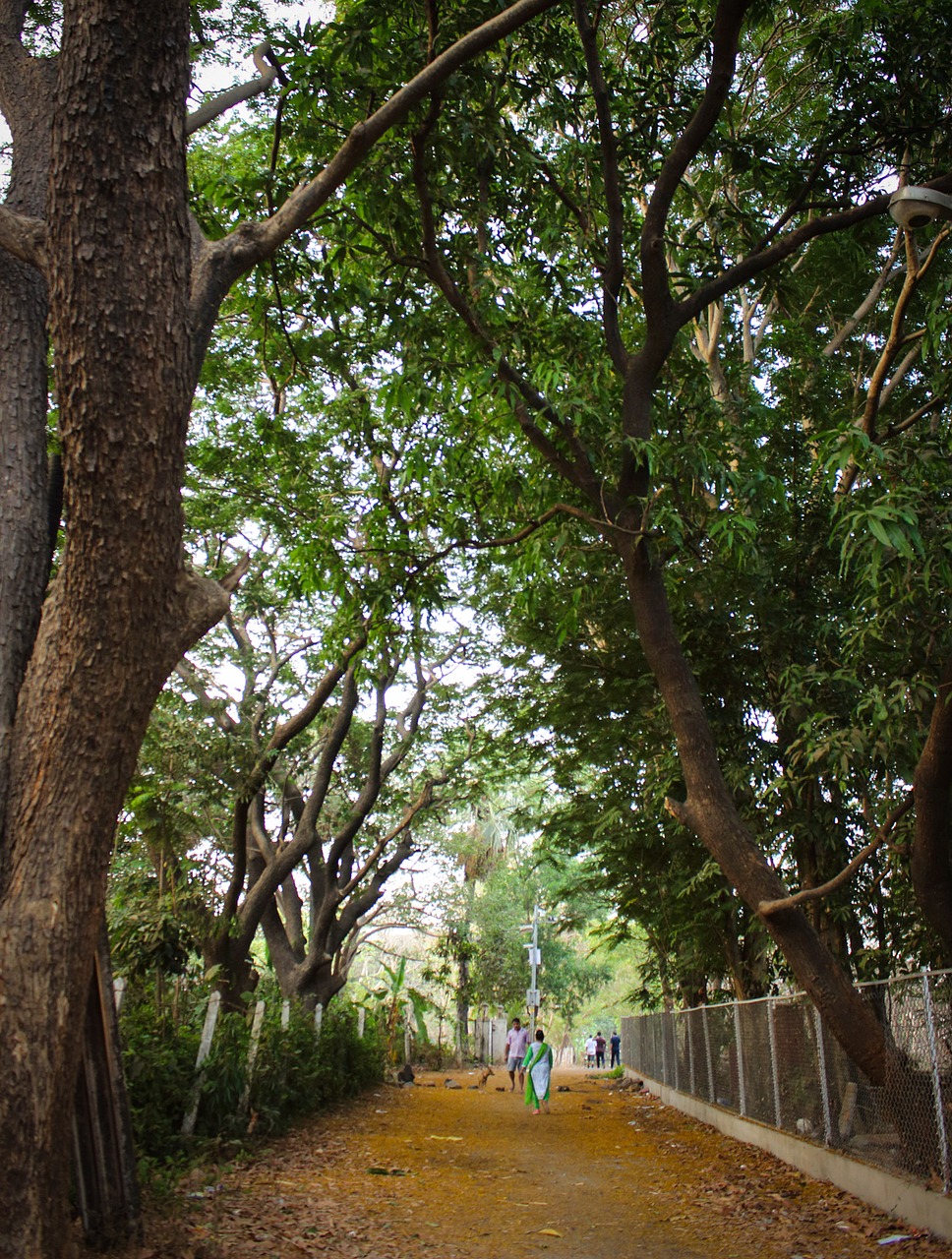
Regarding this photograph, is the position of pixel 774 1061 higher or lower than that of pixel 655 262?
lower

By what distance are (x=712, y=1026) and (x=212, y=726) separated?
8125 millimetres

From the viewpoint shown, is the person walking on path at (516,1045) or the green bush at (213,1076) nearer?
the green bush at (213,1076)

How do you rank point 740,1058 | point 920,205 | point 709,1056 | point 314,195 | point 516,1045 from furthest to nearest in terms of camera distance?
point 516,1045
point 709,1056
point 740,1058
point 920,205
point 314,195

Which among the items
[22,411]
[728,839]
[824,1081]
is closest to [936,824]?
[728,839]

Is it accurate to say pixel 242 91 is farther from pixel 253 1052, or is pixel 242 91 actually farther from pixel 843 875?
pixel 253 1052

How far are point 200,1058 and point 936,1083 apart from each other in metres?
6.69

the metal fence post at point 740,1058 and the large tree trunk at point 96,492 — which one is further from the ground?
the large tree trunk at point 96,492

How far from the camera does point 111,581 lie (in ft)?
13.6

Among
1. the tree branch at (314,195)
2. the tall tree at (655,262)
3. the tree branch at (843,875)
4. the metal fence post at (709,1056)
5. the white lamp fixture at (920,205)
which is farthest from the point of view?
the metal fence post at (709,1056)

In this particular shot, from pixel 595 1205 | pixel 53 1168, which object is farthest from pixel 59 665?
pixel 595 1205

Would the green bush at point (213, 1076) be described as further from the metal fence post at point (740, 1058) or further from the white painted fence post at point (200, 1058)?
the metal fence post at point (740, 1058)

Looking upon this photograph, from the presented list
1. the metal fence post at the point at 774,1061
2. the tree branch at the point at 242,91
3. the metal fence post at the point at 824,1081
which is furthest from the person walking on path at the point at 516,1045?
the tree branch at the point at 242,91

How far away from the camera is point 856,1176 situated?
7.76m

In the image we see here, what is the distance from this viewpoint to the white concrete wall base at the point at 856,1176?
20.7 feet
